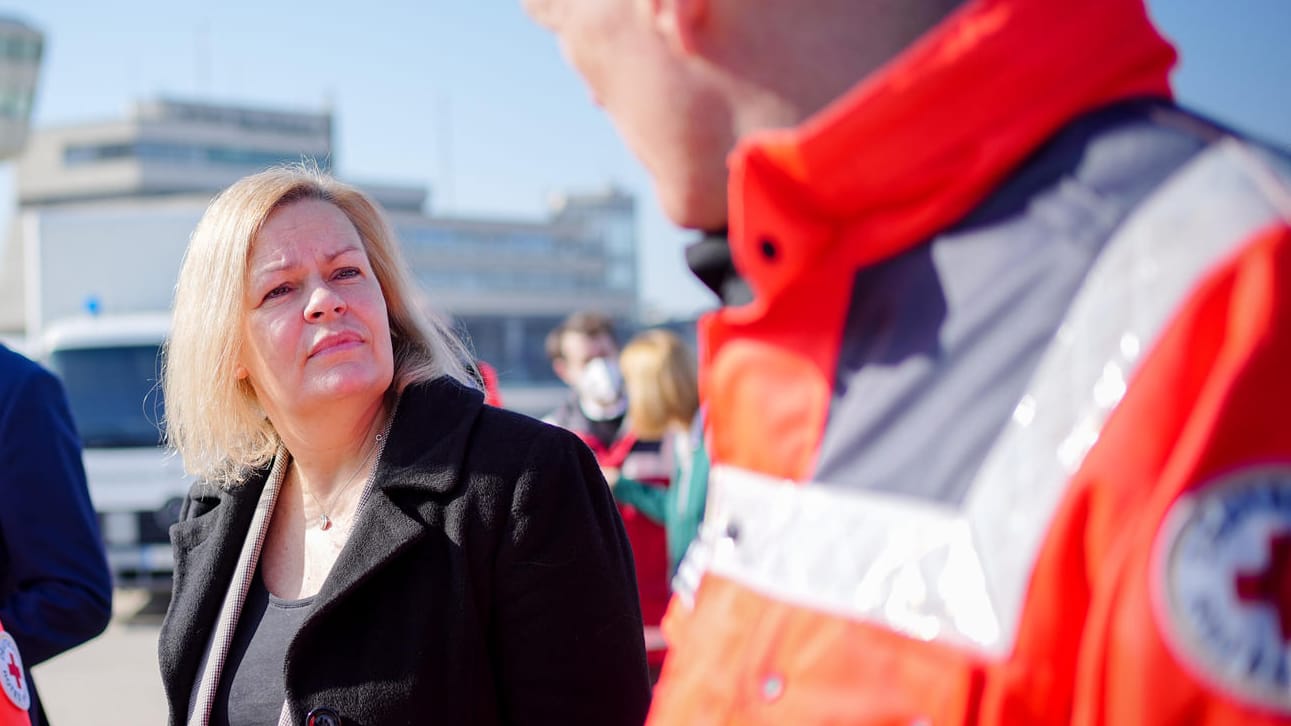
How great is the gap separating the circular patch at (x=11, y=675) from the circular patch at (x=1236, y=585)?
167 cm

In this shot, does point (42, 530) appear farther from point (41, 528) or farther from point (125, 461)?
point (125, 461)

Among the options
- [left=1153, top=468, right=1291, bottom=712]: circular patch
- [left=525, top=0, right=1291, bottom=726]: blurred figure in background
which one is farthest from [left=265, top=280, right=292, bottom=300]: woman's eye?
[left=1153, top=468, right=1291, bottom=712]: circular patch

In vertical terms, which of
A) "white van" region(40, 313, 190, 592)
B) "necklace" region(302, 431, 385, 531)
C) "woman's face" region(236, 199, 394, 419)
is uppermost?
"woman's face" region(236, 199, 394, 419)

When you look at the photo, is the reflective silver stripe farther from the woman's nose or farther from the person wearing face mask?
the person wearing face mask

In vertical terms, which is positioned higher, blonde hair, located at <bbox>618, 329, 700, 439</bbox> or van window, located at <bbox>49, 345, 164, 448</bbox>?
blonde hair, located at <bbox>618, 329, 700, 439</bbox>

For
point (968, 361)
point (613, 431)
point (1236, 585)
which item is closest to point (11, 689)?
point (968, 361)

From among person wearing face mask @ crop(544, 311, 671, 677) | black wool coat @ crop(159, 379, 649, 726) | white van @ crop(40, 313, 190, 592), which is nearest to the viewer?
black wool coat @ crop(159, 379, 649, 726)

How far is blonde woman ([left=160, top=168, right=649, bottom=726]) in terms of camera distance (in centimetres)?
206

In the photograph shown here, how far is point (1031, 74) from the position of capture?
2.76ft

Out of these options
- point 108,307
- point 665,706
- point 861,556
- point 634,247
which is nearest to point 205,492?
point 665,706

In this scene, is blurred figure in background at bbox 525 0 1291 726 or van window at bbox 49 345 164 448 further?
van window at bbox 49 345 164 448

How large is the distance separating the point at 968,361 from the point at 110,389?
358 inches

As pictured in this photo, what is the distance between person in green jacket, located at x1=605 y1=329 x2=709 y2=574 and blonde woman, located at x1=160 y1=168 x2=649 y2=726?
7.59ft

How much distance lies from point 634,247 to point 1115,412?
8596 centimetres
